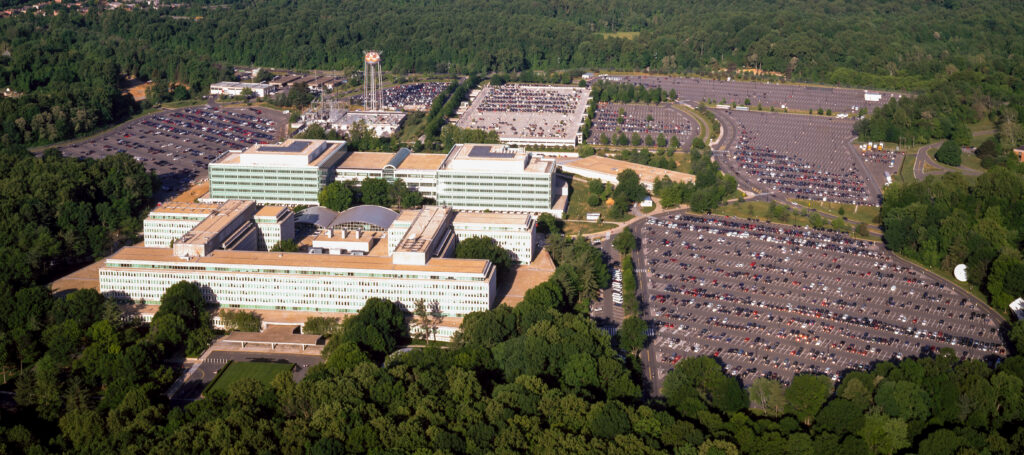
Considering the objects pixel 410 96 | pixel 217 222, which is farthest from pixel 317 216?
pixel 410 96

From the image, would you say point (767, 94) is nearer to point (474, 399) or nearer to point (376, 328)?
point (376, 328)

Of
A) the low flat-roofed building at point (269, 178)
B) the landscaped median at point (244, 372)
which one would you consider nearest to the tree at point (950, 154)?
the low flat-roofed building at point (269, 178)

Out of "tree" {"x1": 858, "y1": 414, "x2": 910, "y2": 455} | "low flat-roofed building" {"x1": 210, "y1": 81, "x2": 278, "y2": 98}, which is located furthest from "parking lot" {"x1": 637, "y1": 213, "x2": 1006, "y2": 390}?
"low flat-roofed building" {"x1": 210, "y1": 81, "x2": 278, "y2": 98}

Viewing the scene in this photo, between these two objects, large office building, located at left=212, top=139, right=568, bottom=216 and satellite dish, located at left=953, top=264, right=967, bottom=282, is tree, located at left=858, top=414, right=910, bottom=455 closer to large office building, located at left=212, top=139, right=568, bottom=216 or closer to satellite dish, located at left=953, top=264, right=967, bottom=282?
satellite dish, located at left=953, top=264, right=967, bottom=282

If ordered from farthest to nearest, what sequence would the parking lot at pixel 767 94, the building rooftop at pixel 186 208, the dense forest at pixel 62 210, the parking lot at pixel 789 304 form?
the parking lot at pixel 767 94, the building rooftop at pixel 186 208, the dense forest at pixel 62 210, the parking lot at pixel 789 304

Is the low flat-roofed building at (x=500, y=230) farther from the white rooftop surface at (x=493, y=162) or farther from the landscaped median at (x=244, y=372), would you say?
the landscaped median at (x=244, y=372)

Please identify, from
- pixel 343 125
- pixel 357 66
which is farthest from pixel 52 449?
pixel 357 66

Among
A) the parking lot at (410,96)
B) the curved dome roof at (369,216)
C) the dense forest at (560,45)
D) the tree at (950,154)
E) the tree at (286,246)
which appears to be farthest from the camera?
the dense forest at (560,45)

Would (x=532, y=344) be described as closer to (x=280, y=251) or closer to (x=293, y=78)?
(x=280, y=251)
